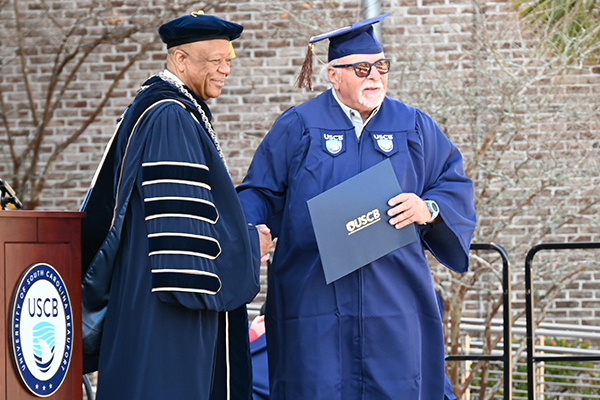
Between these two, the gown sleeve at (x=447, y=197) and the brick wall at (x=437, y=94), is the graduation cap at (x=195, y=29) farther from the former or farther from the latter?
the brick wall at (x=437, y=94)

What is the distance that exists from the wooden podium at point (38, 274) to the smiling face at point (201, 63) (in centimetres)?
57

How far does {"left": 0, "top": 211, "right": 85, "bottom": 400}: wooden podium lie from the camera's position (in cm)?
221

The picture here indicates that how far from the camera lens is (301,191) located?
294 cm

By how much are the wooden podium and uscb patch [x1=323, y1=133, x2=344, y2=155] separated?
0.96 m

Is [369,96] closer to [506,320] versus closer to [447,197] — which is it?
[447,197]

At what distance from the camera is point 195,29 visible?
2.54 metres

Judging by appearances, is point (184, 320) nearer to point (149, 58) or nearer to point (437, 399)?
point (437, 399)

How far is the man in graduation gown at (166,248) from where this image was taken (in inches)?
92.0

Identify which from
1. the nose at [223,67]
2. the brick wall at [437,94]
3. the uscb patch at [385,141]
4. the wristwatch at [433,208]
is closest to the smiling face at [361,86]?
the uscb patch at [385,141]

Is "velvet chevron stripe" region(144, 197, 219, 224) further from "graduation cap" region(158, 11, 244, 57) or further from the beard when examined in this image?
the beard

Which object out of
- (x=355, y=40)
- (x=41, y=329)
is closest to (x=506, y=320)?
(x=355, y=40)

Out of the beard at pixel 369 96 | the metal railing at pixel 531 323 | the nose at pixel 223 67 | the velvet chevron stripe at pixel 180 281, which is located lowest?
the metal railing at pixel 531 323

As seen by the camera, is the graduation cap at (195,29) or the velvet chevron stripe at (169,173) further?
the graduation cap at (195,29)

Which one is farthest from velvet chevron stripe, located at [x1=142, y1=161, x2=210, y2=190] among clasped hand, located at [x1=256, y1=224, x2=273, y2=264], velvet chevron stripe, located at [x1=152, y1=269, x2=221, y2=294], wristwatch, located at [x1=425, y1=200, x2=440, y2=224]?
wristwatch, located at [x1=425, y1=200, x2=440, y2=224]
